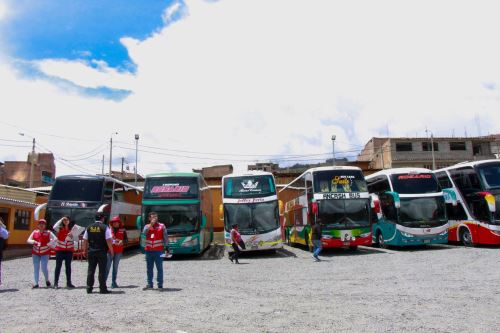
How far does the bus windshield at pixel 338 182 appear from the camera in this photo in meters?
19.3

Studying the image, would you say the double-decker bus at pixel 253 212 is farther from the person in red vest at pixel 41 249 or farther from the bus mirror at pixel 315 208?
the person in red vest at pixel 41 249

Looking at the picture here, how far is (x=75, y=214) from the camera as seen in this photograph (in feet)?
61.9

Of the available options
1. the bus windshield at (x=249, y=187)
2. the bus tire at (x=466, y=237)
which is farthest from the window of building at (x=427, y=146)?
the bus windshield at (x=249, y=187)

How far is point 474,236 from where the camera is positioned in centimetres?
1973

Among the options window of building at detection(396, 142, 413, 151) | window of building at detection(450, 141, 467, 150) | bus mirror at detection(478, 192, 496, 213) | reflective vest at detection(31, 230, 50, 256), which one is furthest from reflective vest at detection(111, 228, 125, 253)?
window of building at detection(450, 141, 467, 150)

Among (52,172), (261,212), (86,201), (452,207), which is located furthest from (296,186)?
(52,172)

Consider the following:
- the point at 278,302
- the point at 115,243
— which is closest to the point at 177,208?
the point at 115,243

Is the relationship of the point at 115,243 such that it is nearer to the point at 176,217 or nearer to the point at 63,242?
the point at 63,242

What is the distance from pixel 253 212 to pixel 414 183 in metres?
7.57

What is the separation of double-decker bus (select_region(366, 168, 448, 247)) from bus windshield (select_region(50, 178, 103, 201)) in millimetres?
13330

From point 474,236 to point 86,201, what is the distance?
693 inches

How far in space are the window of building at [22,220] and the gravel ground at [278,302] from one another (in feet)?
40.7

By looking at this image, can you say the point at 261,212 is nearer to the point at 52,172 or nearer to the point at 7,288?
the point at 7,288

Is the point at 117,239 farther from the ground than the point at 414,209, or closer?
closer
